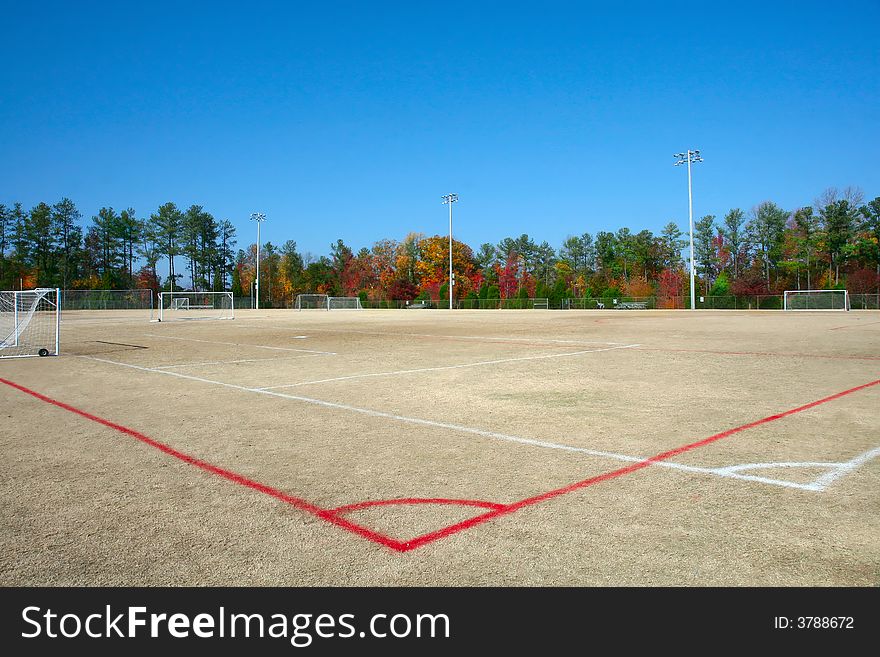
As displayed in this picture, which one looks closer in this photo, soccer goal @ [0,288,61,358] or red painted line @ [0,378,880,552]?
red painted line @ [0,378,880,552]

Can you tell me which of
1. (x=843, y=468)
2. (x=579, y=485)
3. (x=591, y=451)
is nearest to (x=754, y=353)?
(x=843, y=468)

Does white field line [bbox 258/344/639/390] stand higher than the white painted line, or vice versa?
white field line [bbox 258/344/639/390]

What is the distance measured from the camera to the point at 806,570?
10.4ft

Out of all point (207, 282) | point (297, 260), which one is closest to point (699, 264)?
point (297, 260)

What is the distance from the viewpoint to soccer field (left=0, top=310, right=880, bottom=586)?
3281mm

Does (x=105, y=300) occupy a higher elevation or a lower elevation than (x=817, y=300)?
higher

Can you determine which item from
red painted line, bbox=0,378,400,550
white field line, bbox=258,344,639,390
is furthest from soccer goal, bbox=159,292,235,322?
red painted line, bbox=0,378,400,550

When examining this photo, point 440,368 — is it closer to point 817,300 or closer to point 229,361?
point 229,361

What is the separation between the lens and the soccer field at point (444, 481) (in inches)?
129

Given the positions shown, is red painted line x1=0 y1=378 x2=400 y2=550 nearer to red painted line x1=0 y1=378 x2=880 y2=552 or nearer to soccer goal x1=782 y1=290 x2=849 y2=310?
red painted line x1=0 y1=378 x2=880 y2=552

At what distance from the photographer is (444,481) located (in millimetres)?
4785

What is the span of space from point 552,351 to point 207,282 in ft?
326

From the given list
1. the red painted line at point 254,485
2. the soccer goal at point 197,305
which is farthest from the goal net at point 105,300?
the red painted line at point 254,485
